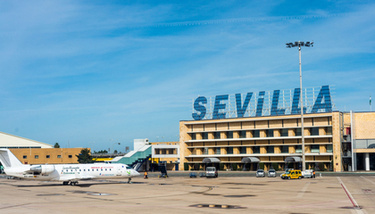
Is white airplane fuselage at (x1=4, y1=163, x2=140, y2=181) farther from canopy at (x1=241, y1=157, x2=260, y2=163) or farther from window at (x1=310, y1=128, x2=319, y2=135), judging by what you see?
window at (x1=310, y1=128, x2=319, y2=135)

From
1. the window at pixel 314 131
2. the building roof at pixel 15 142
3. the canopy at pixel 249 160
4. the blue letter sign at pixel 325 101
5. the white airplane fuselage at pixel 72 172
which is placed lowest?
the canopy at pixel 249 160

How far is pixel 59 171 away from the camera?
209 feet

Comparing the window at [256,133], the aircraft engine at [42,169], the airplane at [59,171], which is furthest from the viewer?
the window at [256,133]

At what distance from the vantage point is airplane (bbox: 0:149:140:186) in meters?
61.5

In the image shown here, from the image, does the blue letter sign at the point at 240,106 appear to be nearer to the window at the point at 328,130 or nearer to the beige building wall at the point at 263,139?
the beige building wall at the point at 263,139

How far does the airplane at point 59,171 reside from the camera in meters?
61.5

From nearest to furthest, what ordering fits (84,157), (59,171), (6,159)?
(6,159)
(59,171)
(84,157)

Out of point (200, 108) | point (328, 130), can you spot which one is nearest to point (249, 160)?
point (328, 130)

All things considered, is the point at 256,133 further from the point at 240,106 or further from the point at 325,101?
the point at 325,101

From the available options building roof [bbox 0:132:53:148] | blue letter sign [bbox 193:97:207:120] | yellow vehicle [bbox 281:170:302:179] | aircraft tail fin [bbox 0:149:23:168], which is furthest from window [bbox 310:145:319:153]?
building roof [bbox 0:132:53:148]

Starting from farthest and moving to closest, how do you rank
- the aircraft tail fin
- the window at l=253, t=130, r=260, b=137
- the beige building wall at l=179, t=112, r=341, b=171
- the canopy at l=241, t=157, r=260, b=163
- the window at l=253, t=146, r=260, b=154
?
the window at l=253, t=146, r=260, b=154, the window at l=253, t=130, r=260, b=137, the canopy at l=241, t=157, r=260, b=163, the beige building wall at l=179, t=112, r=341, b=171, the aircraft tail fin

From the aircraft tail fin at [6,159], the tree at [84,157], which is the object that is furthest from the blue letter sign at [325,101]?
the tree at [84,157]

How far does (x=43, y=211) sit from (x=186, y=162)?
101734mm

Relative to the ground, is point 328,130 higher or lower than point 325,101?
lower
